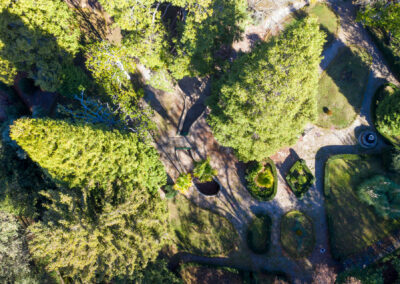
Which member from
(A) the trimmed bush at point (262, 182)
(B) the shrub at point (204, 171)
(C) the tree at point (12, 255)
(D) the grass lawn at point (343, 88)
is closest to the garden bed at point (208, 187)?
(B) the shrub at point (204, 171)

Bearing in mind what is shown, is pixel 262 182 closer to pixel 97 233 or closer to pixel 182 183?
pixel 182 183

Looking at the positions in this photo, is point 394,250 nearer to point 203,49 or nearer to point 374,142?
point 374,142

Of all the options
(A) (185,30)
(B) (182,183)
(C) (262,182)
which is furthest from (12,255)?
(A) (185,30)

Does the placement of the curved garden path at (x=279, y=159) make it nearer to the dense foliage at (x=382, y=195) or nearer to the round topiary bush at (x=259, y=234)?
the round topiary bush at (x=259, y=234)

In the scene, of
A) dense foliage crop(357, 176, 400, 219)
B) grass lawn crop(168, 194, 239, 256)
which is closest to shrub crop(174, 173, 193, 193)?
grass lawn crop(168, 194, 239, 256)

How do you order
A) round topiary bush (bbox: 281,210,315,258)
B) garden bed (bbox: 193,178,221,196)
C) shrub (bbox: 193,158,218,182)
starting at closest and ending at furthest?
round topiary bush (bbox: 281,210,315,258) → shrub (bbox: 193,158,218,182) → garden bed (bbox: 193,178,221,196)

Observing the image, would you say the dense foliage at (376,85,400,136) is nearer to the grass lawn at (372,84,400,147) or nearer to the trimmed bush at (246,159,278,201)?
the grass lawn at (372,84,400,147)
